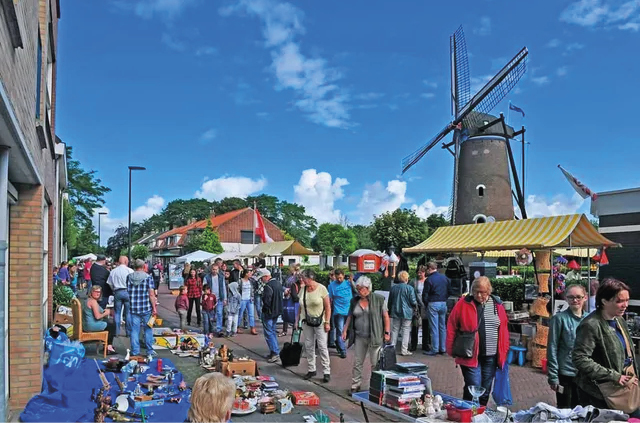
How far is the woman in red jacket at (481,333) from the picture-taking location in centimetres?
541

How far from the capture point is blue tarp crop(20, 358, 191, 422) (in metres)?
5.93

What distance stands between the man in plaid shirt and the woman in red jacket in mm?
6292

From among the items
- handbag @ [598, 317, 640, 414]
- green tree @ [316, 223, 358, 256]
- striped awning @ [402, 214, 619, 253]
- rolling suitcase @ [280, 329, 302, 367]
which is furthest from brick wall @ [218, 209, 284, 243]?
handbag @ [598, 317, 640, 414]

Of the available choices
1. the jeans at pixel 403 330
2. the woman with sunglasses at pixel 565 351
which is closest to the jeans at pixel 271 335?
the jeans at pixel 403 330

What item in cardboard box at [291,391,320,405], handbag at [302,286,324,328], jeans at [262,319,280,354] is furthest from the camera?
jeans at [262,319,280,354]

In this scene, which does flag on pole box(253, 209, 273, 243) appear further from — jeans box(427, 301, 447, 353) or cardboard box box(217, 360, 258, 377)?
cardboard box box(217, 360, 258, 377)

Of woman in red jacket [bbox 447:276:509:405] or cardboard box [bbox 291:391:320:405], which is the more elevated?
woman in red jacket [bbox 447:276:509:405]

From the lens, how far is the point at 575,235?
454 inches

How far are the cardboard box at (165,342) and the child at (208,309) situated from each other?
1506 millimetres

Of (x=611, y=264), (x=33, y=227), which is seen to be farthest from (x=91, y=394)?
(x=611, y=264)

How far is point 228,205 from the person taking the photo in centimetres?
9838

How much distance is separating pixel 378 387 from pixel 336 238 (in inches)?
2252

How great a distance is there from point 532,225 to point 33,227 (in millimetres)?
10714

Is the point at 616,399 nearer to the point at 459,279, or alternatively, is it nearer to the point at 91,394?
the point at 91,394
